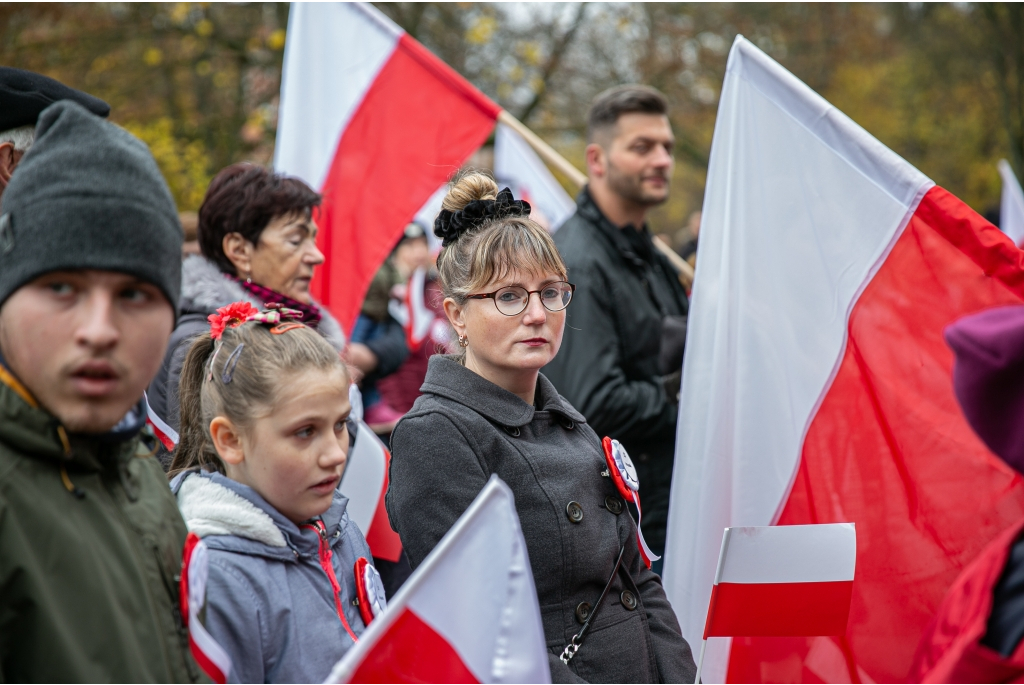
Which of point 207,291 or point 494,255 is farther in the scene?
point 207,291

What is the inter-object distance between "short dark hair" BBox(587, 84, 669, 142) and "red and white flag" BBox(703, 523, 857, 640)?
2.60m

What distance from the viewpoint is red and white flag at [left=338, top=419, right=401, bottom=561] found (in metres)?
3.38

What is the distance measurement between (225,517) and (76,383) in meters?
0.70

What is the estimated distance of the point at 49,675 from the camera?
140cm

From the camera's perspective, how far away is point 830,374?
2.98 metres

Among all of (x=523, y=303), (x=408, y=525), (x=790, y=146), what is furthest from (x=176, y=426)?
(x=790, y=146)

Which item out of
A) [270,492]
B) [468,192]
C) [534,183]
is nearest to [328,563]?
[270,492]

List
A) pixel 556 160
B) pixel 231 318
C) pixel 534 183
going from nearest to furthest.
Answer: pixel 231 318 → pixel 556 160 → pixel 534 183

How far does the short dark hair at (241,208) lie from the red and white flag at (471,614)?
2083mm

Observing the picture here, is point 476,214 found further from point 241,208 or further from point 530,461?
point 241,208

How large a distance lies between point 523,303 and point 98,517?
132cm

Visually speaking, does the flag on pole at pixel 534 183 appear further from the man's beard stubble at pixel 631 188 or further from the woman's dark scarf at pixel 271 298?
→ the woman's dark scarf at pixel 271 298

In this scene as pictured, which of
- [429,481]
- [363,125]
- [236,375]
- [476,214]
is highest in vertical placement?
[363,125]

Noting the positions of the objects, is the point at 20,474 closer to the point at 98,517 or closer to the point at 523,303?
the point at 98,517
